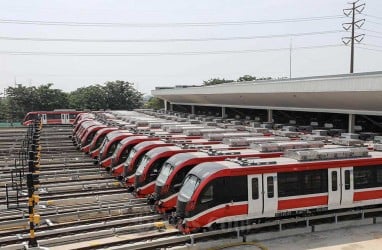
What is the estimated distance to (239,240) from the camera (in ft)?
49.1

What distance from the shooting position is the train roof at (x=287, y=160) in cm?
1472

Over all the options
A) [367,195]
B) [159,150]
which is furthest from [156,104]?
[367,195]

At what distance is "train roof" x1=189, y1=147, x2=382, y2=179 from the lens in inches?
579

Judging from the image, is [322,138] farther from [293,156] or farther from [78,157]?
[78,157]

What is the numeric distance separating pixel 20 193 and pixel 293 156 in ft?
48.4

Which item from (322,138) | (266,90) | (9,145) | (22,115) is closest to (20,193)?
(322,138)

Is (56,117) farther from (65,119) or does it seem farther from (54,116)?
(65,119)

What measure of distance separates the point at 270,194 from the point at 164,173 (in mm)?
4723

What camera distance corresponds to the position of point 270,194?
15.1 meters

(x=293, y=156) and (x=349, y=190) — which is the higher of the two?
(x=293, y=156)

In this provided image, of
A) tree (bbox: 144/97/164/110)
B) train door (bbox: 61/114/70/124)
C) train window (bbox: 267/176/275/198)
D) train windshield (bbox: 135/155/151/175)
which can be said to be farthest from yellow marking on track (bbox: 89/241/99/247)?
tree (bbox: 144/97/164/110)

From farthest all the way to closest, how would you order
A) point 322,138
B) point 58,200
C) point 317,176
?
1. point 322,138
2. point 58,200
3. point 317,176

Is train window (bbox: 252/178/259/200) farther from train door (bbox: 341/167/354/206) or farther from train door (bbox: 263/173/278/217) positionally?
train door (bbox: 341/167/354/206)

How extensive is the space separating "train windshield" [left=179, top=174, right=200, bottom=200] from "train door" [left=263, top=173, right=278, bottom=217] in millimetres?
2544
